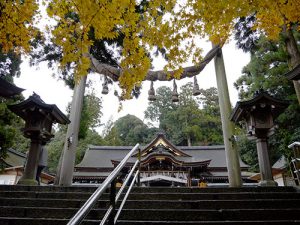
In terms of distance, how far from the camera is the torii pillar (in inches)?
286

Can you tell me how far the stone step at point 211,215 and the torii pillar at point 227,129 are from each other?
3.78m

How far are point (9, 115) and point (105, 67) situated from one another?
5.34 metres

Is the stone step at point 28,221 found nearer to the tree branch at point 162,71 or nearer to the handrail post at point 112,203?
the handrail post at point 112,203

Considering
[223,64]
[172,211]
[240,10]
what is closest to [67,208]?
[172,211]

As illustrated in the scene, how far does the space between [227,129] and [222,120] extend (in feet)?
1.42

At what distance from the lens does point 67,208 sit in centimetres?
376

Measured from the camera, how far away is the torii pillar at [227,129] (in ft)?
23.8

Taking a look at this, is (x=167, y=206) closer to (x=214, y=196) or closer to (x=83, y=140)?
(x=214, y=196)

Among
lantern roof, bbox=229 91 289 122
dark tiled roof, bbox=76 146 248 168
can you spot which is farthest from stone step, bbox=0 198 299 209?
dark tiled roof, bbox=76 146 248 168

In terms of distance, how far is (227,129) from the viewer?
7.77 meters

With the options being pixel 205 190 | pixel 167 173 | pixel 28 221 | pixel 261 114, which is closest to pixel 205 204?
pixel 205 190

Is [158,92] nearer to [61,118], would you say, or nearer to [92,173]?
[92,173]

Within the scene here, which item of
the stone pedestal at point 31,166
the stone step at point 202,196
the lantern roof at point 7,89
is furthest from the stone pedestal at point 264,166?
the lantern roof at point 7,89

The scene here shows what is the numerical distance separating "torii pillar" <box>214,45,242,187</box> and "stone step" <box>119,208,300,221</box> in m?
Result: 3.78
